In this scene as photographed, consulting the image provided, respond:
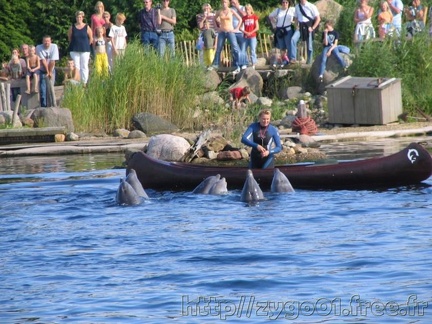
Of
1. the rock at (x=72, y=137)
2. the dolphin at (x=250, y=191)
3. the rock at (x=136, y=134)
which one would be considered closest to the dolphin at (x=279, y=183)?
the dolphin at (x=250, y=191)

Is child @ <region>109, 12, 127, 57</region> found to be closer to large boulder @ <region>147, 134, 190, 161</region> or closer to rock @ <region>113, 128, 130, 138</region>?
rock @ <region>113, 128, 130, 138</region>

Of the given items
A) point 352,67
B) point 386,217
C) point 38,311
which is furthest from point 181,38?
point 38,311

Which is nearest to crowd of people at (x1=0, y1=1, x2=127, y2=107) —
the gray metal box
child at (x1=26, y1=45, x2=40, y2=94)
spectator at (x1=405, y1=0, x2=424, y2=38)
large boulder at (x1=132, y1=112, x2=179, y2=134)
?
child at (x1=26, y1=45, x2=40, y2=94)

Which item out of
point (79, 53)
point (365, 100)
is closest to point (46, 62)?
point (79, 53)

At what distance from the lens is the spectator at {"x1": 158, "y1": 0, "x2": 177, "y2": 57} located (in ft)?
91.8

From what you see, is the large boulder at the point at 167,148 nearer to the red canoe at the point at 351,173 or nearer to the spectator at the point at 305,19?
the red canoe at the point at 351,173

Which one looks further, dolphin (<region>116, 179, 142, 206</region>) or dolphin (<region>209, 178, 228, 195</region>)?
dolphin (<region>209, 178, 228, 195</region>)

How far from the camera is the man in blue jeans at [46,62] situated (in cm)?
2762

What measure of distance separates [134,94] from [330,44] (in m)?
5.17

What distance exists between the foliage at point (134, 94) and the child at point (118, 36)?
0.47 meters

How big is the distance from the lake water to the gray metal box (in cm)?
784

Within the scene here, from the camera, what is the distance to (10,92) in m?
28.5

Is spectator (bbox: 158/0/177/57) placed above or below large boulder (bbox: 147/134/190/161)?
above

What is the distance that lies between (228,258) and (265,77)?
17.9m
